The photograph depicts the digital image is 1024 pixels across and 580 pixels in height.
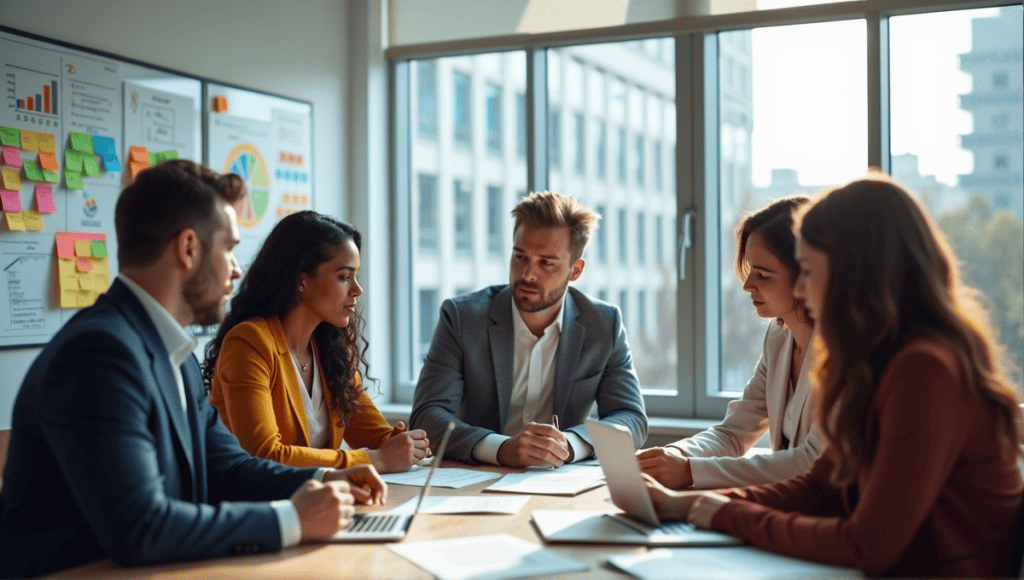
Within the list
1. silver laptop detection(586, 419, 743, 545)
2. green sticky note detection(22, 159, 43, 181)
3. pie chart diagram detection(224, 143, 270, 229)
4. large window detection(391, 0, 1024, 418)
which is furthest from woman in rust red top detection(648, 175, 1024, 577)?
pie chart diagram detection(224, 143, 270, 229)

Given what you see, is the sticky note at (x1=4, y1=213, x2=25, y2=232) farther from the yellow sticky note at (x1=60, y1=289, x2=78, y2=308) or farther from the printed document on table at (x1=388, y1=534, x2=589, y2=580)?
the printed document on table at (x1=388, y1=534, x2=589, y2=580)

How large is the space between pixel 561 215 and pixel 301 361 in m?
0.94

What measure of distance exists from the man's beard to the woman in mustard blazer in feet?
1.88

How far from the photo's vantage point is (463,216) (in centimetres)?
1073

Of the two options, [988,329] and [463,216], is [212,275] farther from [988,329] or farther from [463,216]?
[463,216]

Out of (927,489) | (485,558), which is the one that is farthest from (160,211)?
(927,489)

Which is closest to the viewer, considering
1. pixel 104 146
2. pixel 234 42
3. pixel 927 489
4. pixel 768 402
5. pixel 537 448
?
pixel 927 489

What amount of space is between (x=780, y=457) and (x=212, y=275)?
52.7 inches

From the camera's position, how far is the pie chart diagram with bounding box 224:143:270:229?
12.1ft

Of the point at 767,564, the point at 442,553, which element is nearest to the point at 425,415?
the point at 442,553

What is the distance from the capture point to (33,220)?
9.24 ft

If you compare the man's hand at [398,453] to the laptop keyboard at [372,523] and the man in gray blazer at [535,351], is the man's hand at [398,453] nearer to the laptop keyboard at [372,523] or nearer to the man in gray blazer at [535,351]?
the man in gray blazer at [535,351]

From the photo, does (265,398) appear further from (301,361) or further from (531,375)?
(531,375)

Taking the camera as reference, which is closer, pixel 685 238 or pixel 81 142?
pixel 81 142
